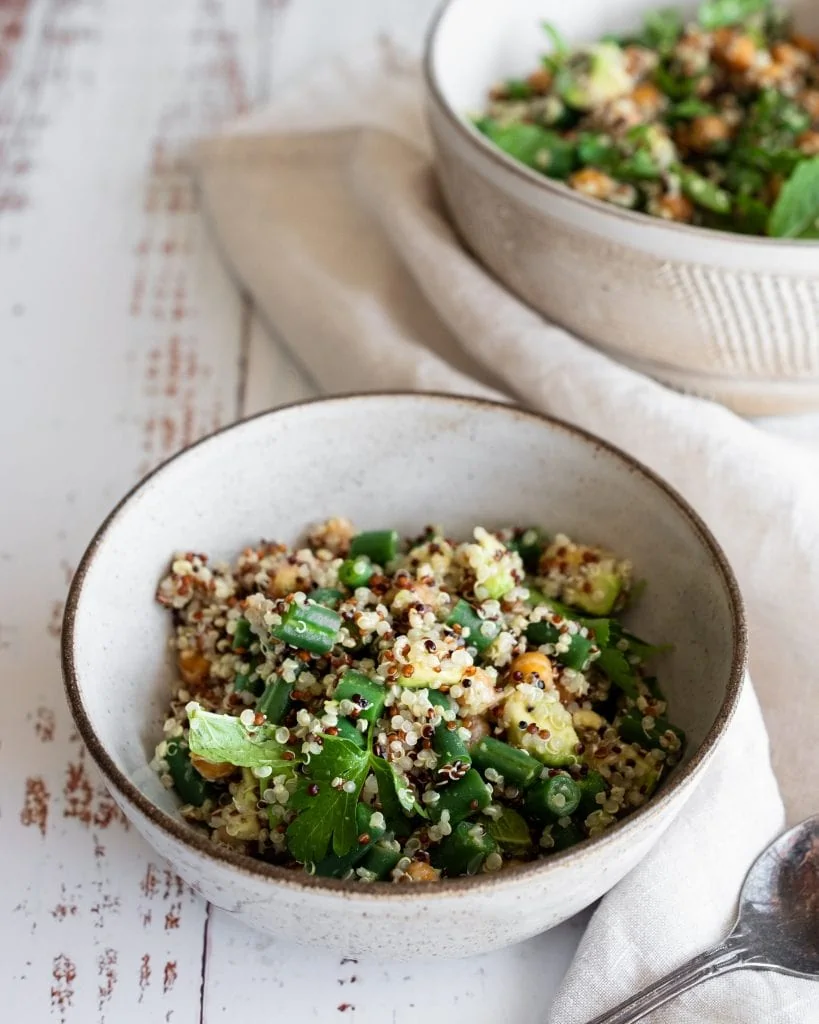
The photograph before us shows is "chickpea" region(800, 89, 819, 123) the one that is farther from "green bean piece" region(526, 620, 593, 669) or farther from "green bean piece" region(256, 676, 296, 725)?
"green bean piece" region(256, 676, 296, 725)

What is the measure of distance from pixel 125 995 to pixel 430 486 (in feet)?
2.01

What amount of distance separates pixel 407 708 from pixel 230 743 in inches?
6.1

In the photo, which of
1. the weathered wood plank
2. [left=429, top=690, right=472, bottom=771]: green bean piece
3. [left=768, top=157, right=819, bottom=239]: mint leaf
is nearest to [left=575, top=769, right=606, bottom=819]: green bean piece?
[left=429, top=690, right=472, bottom=771]: green bean piece

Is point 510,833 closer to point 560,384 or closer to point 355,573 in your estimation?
point 355,573

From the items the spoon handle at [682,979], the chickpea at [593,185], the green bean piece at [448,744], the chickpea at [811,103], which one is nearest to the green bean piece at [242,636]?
the green bean piece at [448,744]

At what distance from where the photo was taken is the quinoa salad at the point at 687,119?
5.25 feet

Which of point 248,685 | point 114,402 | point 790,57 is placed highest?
point 790,57

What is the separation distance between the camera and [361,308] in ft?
5.57

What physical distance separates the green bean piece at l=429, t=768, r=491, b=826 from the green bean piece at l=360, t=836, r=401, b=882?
0.17ft

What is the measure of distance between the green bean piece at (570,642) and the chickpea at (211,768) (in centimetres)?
32

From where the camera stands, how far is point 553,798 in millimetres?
1013

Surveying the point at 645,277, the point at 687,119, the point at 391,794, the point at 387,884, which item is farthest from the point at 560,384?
the point at 387,884

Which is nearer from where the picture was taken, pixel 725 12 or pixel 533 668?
pixel 533 668

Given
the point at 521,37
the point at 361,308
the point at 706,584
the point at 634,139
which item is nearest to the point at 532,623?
the point at 706,584
